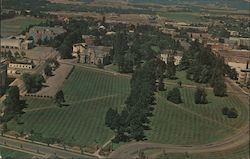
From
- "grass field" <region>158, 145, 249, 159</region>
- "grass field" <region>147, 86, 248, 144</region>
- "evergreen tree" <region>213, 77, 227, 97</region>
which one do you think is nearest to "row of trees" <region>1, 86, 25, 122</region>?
"grass field" <region>147, 86, 248, 144</region>

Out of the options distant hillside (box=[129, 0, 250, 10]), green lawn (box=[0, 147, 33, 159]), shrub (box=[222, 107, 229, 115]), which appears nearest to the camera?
green lawn (box=[0, 147, 33, 159])

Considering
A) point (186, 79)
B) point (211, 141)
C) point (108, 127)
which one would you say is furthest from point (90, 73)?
point (211, 141)

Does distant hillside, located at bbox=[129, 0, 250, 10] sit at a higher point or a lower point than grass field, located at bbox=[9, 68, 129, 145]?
higher

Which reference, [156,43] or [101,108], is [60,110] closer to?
[101,108]

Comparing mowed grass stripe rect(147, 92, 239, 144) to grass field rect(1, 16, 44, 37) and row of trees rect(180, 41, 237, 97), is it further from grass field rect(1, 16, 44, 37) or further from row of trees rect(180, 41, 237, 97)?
grass field rect(1, 16, 44, 37)

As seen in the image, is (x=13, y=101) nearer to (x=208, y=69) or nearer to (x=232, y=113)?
(x=232, y=113)

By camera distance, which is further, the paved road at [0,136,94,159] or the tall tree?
the tall tree
